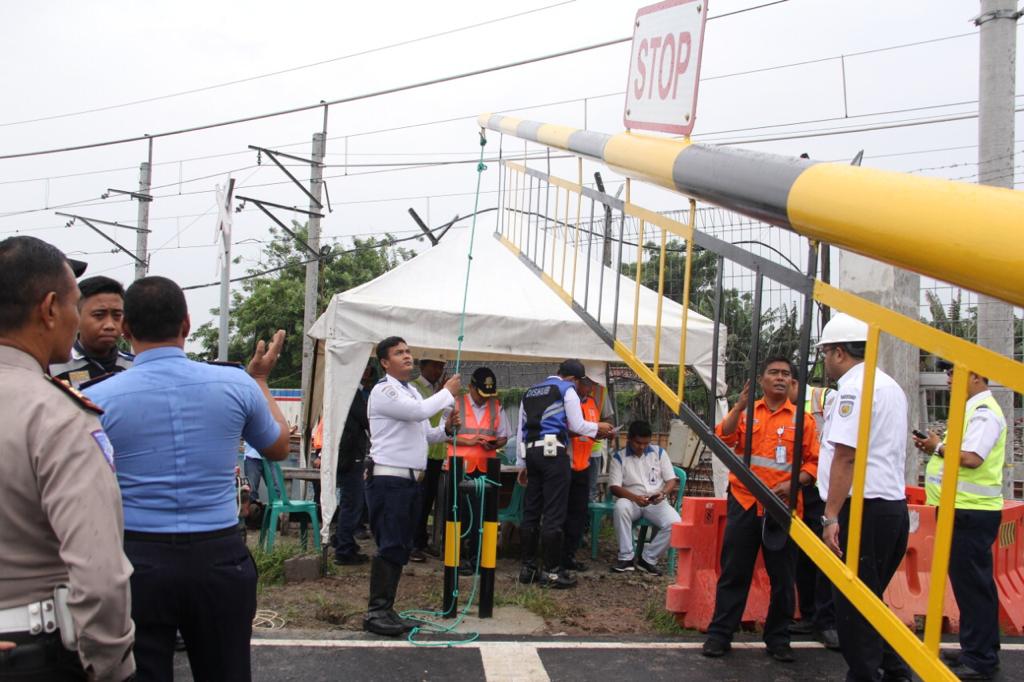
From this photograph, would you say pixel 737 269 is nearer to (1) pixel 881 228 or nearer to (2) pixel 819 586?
(1) pixel 881 228

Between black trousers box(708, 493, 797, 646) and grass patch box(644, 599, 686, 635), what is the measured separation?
65cm

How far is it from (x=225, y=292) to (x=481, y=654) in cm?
444

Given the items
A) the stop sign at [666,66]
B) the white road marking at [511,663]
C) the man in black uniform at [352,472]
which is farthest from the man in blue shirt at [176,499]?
the man in black uniform at [352,472]

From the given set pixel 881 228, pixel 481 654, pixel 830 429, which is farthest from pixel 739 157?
pixel 481 654

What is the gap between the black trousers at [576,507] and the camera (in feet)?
27.0

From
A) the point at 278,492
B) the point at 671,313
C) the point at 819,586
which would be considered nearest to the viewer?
the point at 819,586

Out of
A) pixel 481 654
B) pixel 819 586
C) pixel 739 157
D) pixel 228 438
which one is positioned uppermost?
pixel 739 157

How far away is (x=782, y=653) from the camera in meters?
5.57

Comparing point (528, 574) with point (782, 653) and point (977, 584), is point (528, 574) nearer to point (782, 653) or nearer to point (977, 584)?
point (782, 653)

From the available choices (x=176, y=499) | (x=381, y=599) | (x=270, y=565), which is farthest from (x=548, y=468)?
(x=176, y=499)

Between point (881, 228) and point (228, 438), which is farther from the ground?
point (881, 228)

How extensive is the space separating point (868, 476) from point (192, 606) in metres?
3.07

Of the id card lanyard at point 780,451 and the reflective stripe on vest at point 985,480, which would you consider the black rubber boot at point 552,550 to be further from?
the reflective stripe on vest at point 985,480

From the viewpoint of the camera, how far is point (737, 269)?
3.37 metres
